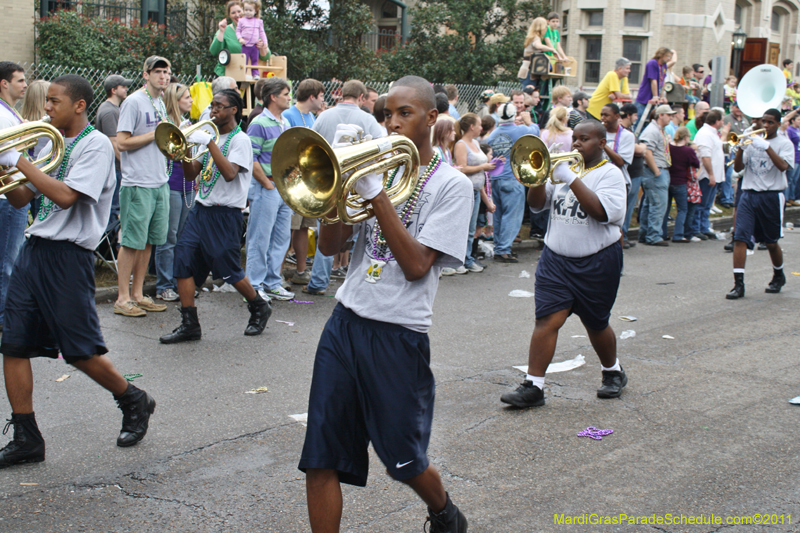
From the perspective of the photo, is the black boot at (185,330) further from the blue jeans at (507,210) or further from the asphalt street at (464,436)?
the blue jeans at (507,210)

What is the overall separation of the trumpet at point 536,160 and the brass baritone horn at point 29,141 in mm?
2674

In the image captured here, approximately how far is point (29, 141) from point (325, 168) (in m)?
2.14

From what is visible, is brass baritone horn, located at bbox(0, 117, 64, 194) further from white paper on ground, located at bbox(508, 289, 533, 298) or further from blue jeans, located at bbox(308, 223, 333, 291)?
white paper on ground, located at bbox(508, 289, 533, 298)

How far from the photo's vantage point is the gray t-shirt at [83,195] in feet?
14.1

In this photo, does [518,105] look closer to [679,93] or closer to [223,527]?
[679,93]

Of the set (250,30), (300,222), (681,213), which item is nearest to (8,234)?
(300,222)

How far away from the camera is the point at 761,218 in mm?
8992

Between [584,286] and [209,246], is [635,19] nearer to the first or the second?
[209,246]

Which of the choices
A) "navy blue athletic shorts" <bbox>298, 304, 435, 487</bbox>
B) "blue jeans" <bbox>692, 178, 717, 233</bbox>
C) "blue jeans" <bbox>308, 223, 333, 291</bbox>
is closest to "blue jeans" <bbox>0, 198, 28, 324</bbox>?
"blue jeans" <bbox>308, 223, 333, 291</bbox>

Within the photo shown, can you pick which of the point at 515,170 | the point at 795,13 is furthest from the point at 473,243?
the point at 795,13

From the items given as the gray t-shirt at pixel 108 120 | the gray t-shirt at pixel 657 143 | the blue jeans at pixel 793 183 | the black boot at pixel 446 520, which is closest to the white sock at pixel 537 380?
the black boot at pixel 446 520

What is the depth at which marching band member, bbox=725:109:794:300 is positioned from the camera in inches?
351

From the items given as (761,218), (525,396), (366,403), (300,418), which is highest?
(761,218)

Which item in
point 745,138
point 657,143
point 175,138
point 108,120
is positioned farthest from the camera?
point 657,143
